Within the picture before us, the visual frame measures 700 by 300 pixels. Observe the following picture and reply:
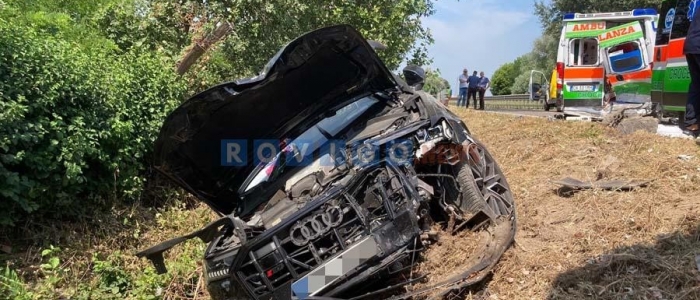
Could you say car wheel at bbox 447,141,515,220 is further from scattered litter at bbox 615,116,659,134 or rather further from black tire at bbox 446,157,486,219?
scattered litter at bbox 615,116,659,134

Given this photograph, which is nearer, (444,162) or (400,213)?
(400,213)

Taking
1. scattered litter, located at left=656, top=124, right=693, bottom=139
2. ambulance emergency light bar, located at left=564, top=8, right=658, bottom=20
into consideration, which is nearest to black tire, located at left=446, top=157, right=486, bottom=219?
scattered litter, located at left=656, top=124, right=693, bottom=139

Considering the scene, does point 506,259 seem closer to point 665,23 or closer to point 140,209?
point 140,209

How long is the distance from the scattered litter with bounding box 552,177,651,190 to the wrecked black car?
95 cm

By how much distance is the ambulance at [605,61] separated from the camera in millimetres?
10477

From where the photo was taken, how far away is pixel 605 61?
11125 millimetres

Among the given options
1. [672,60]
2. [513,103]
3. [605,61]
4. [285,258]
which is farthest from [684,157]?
[513,103]

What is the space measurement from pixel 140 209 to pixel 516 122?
669cm

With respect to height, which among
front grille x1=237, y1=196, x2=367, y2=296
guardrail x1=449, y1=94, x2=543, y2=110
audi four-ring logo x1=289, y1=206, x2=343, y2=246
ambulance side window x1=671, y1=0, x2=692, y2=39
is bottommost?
guardrail x1=449, y1=94, x2=543, y2=110

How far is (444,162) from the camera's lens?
388 cm

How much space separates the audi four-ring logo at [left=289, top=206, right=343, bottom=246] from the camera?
3011 millimetres

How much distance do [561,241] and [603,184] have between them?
117cm

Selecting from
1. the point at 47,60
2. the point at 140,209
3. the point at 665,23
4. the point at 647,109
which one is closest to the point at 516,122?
the point at 647,109

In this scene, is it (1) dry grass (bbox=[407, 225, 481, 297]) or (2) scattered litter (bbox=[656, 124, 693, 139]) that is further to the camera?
(2) scattered litter (bbox=[656, 124, 693, 139])
